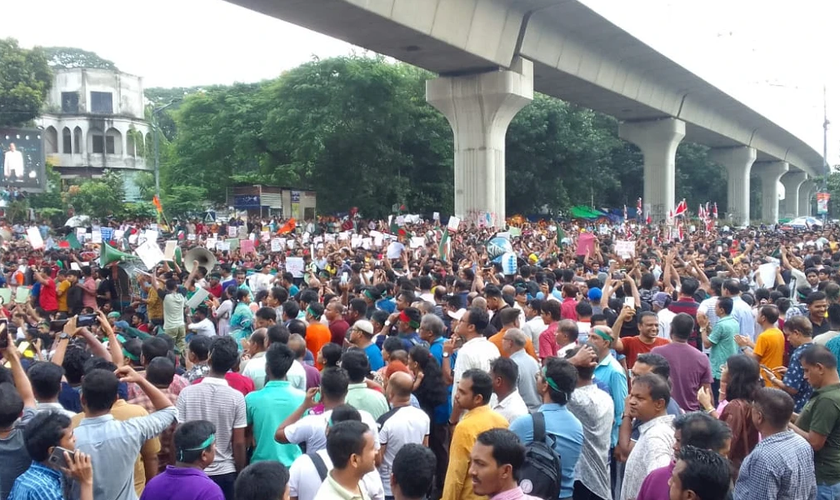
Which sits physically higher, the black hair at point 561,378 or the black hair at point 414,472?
the black hair at point 561,378

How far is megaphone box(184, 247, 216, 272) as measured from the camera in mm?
14734

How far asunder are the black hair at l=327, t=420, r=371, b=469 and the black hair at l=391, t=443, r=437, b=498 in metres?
0.21

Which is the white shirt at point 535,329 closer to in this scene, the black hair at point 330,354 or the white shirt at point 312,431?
the black hair at point 330,354

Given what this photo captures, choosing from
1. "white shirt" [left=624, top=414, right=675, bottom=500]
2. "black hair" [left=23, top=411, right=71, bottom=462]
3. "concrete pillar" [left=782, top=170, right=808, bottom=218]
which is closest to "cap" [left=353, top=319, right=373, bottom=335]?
"white shirt" [left=624, top=414, right=675, bottom=500]

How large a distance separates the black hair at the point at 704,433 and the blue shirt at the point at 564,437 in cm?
89

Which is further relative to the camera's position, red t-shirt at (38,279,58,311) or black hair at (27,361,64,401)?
red t-shirt at (38,279,58,311)

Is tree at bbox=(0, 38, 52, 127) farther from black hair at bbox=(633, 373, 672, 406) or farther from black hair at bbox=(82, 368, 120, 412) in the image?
black hair at bbox=(633, 373, 672, 406)

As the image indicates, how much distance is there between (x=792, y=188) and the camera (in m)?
82.3

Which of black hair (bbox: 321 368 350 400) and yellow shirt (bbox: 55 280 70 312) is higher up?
black hair (bbox: 321 368 350 400)

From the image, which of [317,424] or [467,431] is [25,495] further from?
[467,431]

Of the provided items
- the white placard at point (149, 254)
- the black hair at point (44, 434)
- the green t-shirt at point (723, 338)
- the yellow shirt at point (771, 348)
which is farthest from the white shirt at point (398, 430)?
the white placard at point (149, 254)

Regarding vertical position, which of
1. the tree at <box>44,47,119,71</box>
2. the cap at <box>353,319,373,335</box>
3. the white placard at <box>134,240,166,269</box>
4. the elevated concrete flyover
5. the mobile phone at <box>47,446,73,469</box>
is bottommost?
the mobile phone at <box>47,446,73,469</box>

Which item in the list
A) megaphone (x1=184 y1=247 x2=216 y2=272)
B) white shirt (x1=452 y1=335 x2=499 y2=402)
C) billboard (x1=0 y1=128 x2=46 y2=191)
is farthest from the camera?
billboard (x1=0 y1=128 x2=46 y2=191)

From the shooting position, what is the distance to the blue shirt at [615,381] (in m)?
5.57
